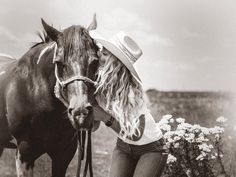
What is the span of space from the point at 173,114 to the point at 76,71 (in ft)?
11.6

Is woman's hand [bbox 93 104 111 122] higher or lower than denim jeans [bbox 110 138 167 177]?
higher

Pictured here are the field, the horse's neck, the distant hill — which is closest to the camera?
the horse's neck

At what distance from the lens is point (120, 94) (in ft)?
8.25

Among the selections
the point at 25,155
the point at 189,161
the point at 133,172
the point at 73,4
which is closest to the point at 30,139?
the point at 25,155

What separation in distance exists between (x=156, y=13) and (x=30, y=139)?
2.79 metres

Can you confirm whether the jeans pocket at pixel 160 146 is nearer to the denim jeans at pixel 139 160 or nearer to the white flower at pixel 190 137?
the denim jeans at pixel 139 160

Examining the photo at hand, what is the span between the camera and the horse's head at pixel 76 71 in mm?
2406

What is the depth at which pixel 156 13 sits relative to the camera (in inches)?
213

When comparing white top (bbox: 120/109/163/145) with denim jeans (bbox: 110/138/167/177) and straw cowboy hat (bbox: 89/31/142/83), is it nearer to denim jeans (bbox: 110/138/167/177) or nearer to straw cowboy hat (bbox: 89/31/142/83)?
denim jeans (bbox: 110/138/167/177)

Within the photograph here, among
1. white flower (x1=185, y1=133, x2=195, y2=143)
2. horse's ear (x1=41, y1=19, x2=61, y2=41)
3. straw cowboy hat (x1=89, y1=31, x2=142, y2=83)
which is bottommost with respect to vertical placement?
white flower (x1=185, y1=133, x2=195, y2=143)

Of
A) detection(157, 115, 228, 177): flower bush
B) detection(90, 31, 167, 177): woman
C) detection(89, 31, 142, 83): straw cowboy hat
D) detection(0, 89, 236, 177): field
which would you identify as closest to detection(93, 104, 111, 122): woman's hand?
detection(90, 31, 167, 177): woman

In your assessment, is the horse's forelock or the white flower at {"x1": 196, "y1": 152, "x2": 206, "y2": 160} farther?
the white flower at {"x1": 196, "y1": 152, "x2": 206, "y2": 160}

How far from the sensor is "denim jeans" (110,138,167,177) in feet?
8.05

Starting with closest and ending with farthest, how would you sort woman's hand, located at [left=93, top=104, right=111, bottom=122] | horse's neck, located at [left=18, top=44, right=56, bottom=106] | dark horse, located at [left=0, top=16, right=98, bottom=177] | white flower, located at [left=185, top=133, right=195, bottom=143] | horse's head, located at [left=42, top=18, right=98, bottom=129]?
1. horse's head, located at [left=42, top=18, right=98, bottom=129]
2. woman's hand, located at [left=93, top=104, right=111, bottom=122]
3. dark horse, located at [left=0, top=16, right=98, bottom=177]
4. horse's neck, located at [left=18, top=44, right=56, bottom=106]
5. white flower, located at [left=185, top=133, right=195, bottom=143]
